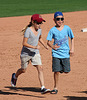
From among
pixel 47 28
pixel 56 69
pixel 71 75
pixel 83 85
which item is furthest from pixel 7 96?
pixel 47 28

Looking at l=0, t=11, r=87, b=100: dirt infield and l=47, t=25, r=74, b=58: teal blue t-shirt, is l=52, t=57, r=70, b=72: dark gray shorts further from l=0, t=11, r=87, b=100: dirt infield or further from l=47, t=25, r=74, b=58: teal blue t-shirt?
l=0, t=11, r=87, b=100: dirt infield

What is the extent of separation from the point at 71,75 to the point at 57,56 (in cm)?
241

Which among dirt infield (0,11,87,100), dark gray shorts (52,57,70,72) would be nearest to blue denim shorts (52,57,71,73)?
dark gray shorts (52,57,70,72)

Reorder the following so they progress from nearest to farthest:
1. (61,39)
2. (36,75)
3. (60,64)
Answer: (61,39)
(60,64)
(36,75)

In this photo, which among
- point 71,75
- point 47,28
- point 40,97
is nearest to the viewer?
point 40,97

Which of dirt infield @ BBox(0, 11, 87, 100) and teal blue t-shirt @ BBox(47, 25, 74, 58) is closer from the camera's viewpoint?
teal blue t-shirt @ BBox(47, 25, 74, 58)

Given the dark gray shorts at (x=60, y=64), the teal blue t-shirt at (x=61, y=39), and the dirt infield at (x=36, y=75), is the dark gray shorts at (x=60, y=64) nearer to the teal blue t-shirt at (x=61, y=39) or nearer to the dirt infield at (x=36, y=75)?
the teal blue t-shirt at (x=61, y=39)

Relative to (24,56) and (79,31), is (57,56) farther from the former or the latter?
(79,31)

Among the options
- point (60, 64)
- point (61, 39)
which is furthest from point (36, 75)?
point (61, 39)

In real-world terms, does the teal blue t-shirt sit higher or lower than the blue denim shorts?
higher

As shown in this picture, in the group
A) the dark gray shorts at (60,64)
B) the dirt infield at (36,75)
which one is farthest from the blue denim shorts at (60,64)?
the dirt infield at (36,75)

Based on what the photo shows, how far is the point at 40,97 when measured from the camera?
735cm

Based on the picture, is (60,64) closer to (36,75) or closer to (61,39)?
(61,39)

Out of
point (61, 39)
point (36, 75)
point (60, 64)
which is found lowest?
point (36, 75)
